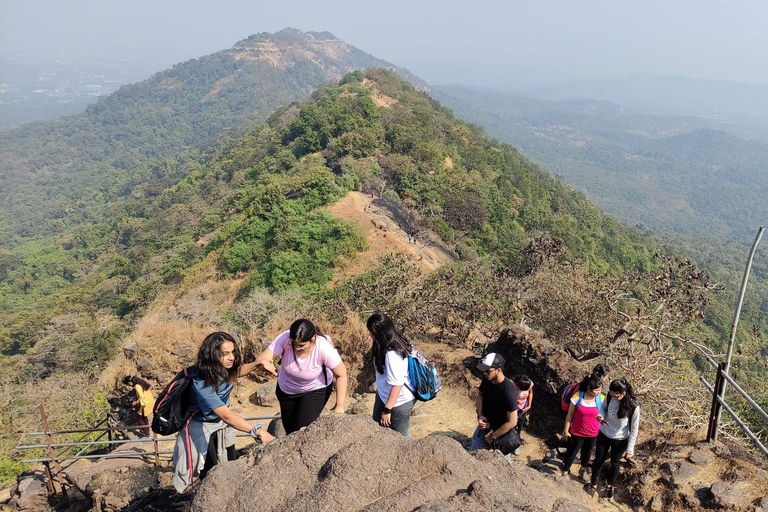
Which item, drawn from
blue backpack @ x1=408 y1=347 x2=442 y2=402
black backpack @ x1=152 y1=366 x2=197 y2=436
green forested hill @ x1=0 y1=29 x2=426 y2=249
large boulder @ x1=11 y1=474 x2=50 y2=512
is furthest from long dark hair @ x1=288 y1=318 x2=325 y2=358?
green forested hill @ x1=0 y1=29 x2=426 y2=249

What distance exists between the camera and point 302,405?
4184mm

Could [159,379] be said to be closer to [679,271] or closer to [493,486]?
[493,486]

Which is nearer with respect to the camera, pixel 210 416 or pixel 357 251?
pixel 210 416

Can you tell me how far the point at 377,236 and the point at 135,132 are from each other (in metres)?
148

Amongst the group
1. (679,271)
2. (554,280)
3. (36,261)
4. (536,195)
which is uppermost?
(679,271)

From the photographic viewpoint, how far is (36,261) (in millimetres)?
62219

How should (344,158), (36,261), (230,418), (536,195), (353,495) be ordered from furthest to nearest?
(36,261)
(536,195)
(344,158)
(230,418)
(353,495)

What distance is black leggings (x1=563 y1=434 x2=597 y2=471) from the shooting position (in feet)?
15.3

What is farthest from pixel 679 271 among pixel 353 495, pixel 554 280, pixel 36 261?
pixel 36 261

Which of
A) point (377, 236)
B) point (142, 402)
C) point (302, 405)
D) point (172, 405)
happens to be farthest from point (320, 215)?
point (172, 405)

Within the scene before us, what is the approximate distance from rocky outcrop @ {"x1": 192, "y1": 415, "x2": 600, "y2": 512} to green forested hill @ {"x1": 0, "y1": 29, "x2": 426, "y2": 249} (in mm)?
79933

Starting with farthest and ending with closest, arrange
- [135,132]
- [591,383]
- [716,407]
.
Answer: [135,132] → [716,407] → [591,383]

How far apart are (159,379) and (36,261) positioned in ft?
227

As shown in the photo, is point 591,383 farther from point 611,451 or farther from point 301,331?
point 301,331
